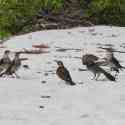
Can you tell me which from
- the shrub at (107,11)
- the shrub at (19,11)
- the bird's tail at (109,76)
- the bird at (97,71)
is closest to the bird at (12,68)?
the bird at (97,71)

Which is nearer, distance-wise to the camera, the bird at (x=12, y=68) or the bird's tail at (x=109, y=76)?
the bird's tail at (x=109, y=76)

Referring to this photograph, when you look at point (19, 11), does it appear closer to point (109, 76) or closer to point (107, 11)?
point (107, 11)

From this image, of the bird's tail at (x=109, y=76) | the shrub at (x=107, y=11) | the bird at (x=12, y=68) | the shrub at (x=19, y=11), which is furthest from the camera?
the shrub at (x=107, y=11)

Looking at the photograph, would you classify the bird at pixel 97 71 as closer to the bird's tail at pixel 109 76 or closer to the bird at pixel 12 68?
the bird's tail at pixel 109 76

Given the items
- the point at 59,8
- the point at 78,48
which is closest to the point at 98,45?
the point at 78,48

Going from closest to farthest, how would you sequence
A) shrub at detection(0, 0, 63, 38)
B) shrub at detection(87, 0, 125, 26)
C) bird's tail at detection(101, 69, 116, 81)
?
bird's tail at detection(101, 69, 116, 81) < shrub at detection(0, 0, 63, 38) < shrub at detection(87, 0, 125, 26)

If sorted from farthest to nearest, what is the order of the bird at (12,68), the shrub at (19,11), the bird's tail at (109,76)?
the shrub at (19,11)
the bird at (12,68)
the bird's tail at (109,76)

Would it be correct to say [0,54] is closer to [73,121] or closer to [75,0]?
[73,121]

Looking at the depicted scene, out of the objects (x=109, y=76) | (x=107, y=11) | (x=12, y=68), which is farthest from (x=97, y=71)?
(x=107, y=11)

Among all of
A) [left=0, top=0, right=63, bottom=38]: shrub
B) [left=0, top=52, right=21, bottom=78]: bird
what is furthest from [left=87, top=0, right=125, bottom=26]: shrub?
[left=0, top=52, right=21, bottom=78]: bird

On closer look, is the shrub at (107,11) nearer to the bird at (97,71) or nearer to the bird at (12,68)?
the bird at (12,68)

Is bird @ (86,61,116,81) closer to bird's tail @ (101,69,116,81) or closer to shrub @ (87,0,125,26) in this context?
bird's tail @ (101,69,116,81)

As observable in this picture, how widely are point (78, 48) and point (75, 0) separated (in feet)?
24.0

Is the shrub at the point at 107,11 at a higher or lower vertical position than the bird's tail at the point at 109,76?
lower
